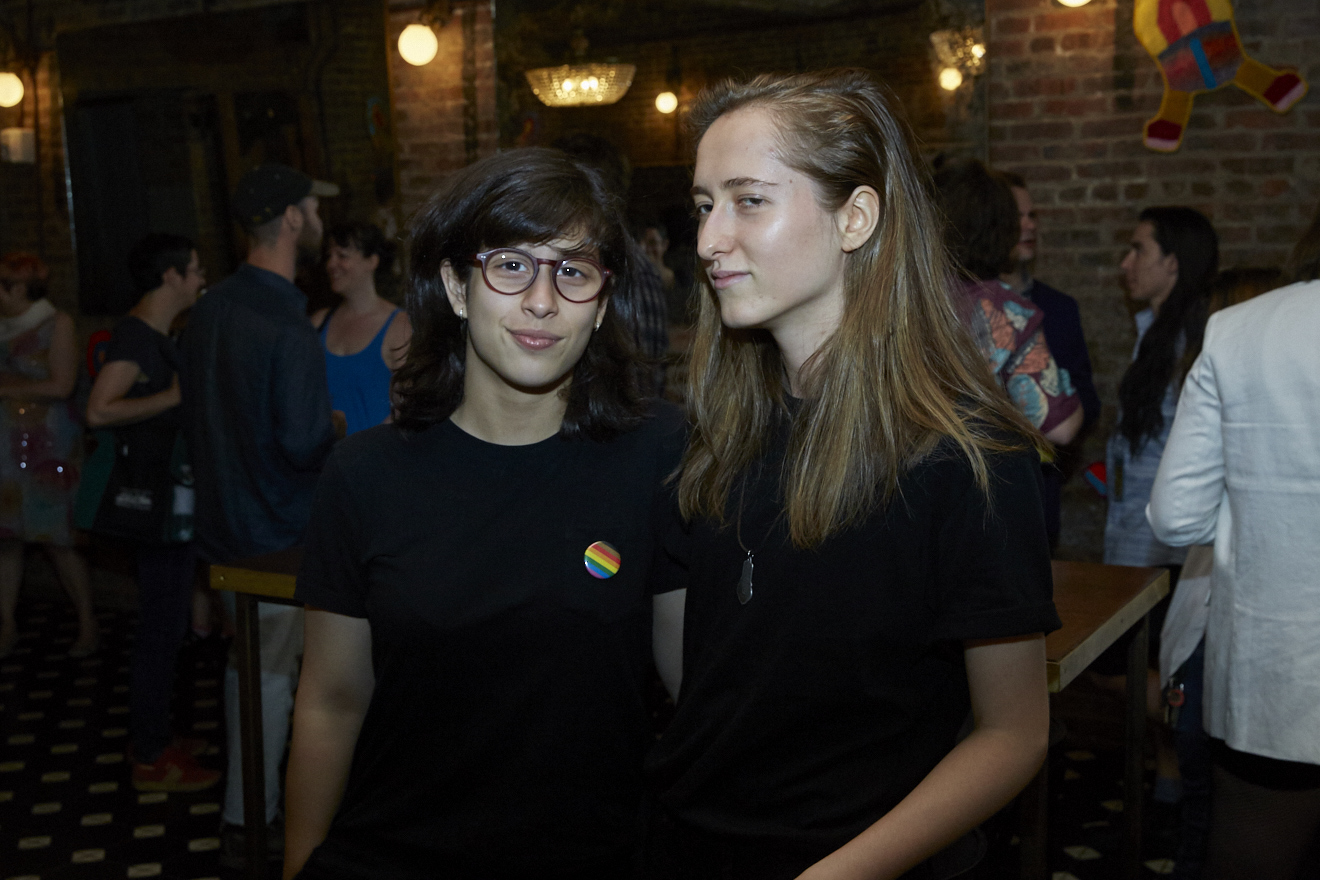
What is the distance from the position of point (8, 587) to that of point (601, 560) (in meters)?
5.13

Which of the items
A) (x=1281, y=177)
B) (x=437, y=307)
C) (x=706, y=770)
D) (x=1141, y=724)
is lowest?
(x=1141, y=724)

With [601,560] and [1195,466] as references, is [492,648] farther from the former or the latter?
[1195,466]

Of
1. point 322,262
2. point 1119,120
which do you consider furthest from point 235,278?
point 1119,120

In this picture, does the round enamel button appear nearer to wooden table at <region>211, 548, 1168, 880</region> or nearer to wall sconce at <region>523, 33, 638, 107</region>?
wooden table at <region>211, 548, 1168, 880</region>

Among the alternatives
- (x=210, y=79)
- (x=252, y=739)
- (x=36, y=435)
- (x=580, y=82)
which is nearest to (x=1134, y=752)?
(x=252, y=739)

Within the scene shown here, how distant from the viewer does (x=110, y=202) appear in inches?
257

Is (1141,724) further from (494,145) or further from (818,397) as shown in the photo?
(494,145)

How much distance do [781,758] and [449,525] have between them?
21.9 inches

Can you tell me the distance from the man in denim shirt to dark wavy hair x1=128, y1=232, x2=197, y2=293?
0.80 metres

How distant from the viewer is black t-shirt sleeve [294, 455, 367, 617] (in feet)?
5.45

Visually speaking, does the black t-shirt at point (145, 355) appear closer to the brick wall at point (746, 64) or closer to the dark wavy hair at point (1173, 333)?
the brick wall at point (746, 64)

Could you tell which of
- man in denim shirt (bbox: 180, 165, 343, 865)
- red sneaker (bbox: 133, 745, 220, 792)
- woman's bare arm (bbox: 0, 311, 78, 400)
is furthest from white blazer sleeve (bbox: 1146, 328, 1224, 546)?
woman's bare arm (bbox: 0, 311, 78, 400)

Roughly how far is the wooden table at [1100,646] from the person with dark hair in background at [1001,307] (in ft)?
2.13

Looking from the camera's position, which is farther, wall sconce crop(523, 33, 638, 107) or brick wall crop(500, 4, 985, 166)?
wall sconce crop(523, 33, 638, 107)
